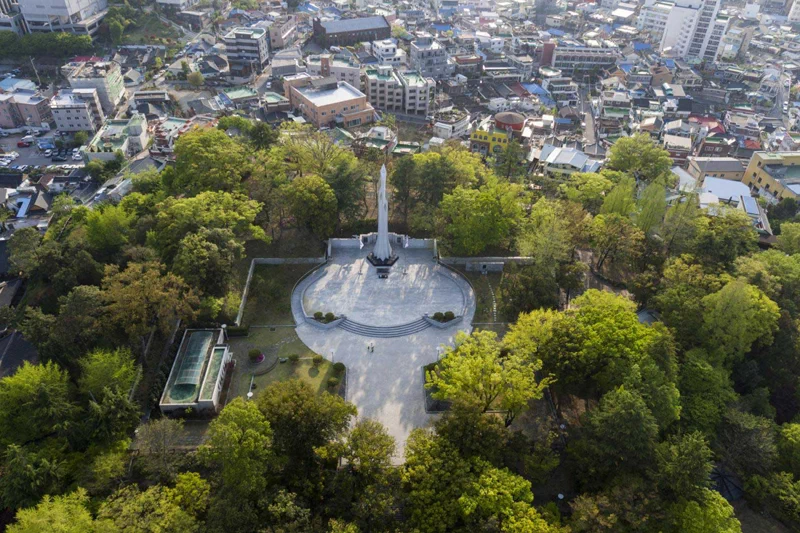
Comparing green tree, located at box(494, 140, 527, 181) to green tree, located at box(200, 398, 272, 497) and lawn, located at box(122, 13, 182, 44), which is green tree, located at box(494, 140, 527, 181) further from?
lawn, located at box(122, 13, 182, 44)

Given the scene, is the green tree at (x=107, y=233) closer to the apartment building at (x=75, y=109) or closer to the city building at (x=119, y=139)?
the city building at (x=119, y=139)

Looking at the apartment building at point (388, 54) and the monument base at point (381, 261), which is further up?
the apartment building at point (388, 54)

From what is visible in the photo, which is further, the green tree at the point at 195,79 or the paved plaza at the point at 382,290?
the green tree at the point at 195,79

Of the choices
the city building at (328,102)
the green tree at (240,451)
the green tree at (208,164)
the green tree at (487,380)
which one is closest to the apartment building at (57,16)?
the city building at (328,102)

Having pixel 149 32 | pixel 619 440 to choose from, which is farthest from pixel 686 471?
pixel 149 32

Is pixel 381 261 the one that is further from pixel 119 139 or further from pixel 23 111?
pixel 23 111

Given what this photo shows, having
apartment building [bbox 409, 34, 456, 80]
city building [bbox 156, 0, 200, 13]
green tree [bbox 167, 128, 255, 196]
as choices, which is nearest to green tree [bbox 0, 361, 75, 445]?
green tree [bbox 167, 128, 255, 196]
